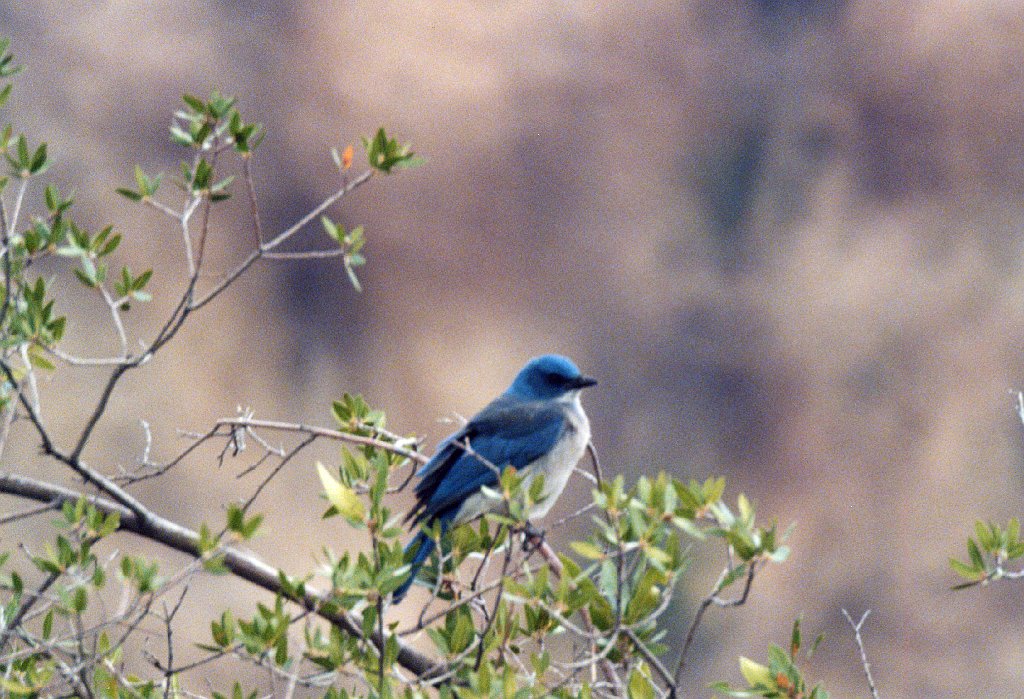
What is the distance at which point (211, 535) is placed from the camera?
2.11m

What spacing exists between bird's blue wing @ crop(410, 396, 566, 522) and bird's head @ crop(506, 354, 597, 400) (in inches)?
2.9

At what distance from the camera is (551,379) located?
3748 millimetres

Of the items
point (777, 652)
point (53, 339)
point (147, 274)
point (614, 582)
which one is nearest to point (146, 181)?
point (147, 274)

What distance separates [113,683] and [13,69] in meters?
1.35

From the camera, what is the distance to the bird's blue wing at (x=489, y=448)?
318 centimetres

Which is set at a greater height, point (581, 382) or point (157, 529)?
point (581, 382)

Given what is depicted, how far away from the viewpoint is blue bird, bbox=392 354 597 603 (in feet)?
10.4

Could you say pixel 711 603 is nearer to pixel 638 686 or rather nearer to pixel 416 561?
pixel 638 686

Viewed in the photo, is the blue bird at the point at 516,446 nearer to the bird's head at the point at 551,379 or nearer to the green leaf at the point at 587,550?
the bird's head at the point at 551,379

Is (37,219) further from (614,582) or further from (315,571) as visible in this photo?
(614,582)

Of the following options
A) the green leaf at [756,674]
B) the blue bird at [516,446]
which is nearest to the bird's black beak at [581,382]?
the blue bird at [516,446]

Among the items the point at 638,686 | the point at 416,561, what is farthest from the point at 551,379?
the point at 638,686

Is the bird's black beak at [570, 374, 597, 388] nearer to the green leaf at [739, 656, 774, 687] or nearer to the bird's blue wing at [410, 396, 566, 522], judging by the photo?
the bird's blue wing at [410, 396, 566, 522]

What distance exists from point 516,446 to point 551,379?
0.32 m
